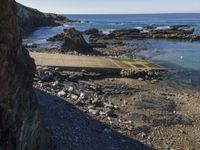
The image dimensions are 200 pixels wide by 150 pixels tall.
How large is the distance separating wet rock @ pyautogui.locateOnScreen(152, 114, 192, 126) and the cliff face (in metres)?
10.5

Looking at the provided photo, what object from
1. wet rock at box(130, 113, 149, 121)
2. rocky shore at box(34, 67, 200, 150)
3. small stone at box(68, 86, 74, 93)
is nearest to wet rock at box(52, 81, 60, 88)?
rocky shore at box(34, 67, 200, 150)

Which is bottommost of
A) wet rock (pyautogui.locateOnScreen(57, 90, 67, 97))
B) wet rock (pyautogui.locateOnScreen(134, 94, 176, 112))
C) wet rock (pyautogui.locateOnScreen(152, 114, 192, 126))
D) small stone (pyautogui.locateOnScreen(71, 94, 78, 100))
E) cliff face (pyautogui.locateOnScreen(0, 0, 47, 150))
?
wet rock (pyautogui.locateOnScreen(152, 114, 192, 126))

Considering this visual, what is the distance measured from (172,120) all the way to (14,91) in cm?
1333

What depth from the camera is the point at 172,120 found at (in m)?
23.1

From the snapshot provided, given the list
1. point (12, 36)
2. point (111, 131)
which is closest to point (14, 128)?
point (12, 36)

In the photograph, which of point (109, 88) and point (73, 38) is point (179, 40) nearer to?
point (73, 38)

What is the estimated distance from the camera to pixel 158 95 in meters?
28.7

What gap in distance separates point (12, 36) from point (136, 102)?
15.8 meters

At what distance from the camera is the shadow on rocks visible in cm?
1730

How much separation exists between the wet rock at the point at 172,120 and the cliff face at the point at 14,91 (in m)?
10.5

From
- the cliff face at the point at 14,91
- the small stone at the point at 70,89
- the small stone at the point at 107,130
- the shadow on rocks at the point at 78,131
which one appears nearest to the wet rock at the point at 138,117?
the shadow on rocks at the point at 78,131

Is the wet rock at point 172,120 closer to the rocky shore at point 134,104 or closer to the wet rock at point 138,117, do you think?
the rocky shore at point 134,104

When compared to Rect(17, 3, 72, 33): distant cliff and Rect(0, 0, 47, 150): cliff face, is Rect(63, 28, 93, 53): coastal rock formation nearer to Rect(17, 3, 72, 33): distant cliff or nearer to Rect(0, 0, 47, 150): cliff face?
Rect(17, 3, 72, 33): distant cliff

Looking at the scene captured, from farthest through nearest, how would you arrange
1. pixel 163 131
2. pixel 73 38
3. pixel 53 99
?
pixel 73 38
pixel 53 99
pixel 163 131
